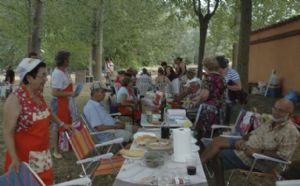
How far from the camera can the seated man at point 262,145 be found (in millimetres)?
4988

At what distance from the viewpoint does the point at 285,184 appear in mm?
3350

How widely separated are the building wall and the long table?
12.2 m

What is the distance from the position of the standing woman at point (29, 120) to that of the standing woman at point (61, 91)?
303cm

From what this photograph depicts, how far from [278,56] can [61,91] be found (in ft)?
40.6

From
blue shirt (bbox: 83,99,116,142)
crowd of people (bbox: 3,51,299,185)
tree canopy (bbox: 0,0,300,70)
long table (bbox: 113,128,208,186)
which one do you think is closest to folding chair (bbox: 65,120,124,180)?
crowd of people (bbox: 3,51,299,185)

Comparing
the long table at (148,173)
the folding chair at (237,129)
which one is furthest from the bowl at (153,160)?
the folding chair at (237,129)

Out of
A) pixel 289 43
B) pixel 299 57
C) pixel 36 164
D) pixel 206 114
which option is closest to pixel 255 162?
pixel 206 114

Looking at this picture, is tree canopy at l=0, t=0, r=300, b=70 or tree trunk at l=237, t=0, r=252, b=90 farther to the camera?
tree canopy at l=0, t=0, r=300, b=70

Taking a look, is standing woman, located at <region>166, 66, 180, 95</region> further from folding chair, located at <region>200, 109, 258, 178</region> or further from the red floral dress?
the red floral dress

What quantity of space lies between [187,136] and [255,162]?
4.77 ft

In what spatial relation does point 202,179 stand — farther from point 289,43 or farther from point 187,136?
point 289,43

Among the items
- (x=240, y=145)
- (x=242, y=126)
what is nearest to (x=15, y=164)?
(x=240, y=145)

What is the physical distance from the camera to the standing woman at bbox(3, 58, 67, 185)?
3490mm

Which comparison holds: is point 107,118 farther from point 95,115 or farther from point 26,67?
point 26,67
